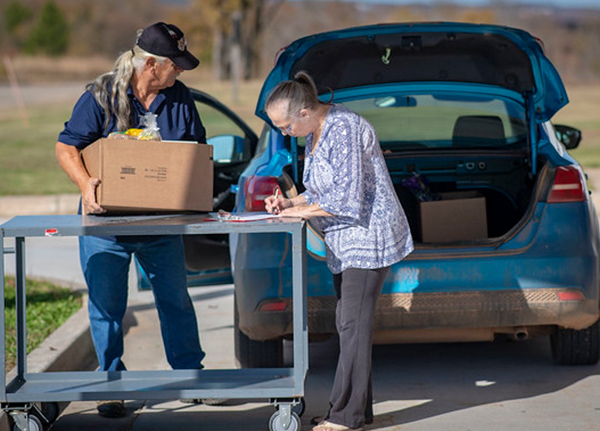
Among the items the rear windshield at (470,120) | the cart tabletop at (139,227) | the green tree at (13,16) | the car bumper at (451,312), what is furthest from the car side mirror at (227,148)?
the green tree at (13,16)

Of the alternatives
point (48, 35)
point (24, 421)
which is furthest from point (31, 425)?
point (48, 35)

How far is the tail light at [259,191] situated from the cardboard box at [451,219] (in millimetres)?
1099

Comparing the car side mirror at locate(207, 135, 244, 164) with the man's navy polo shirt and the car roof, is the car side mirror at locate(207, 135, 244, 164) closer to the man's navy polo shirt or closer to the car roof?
the car roof

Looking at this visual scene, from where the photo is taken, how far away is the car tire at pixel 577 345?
6125 mm

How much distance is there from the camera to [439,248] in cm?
564

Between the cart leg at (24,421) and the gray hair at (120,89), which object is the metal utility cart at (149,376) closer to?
the cart leg at (24,421)

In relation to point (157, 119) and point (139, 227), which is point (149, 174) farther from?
point (157, 119)

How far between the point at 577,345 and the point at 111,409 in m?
2.58

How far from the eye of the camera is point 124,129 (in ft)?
17.3

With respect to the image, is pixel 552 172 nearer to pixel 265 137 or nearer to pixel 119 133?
pixel 265 137

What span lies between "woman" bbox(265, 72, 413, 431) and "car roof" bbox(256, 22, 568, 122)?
0.68 m

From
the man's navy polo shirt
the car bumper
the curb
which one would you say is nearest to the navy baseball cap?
the man's navy polo shirt

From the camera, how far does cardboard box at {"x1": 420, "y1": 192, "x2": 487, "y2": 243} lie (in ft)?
20.9

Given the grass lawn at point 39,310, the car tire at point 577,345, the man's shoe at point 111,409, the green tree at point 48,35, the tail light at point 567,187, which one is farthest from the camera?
the green tree at point 48,35
